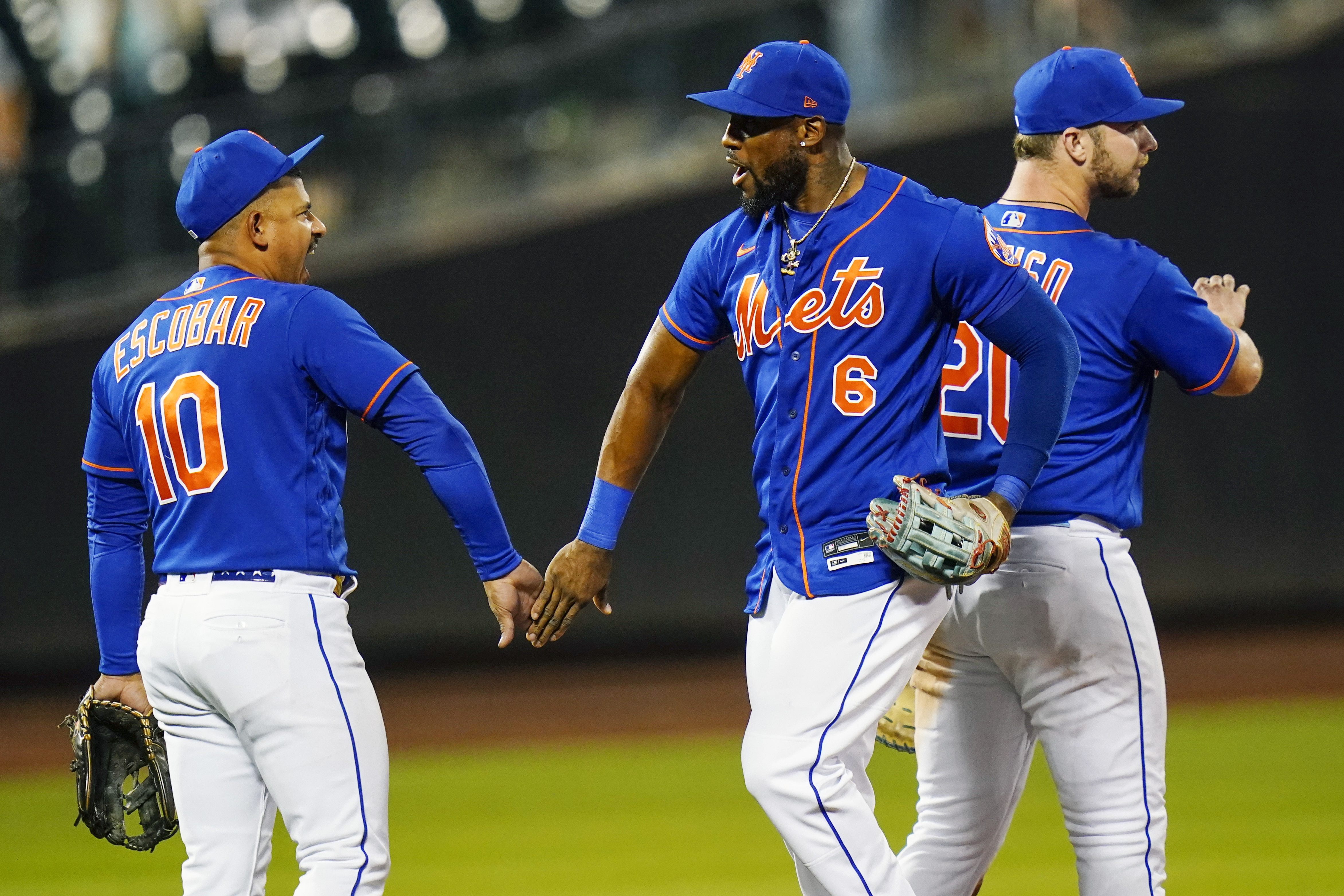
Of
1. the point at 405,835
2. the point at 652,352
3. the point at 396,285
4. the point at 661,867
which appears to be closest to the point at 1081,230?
the point at 652,352

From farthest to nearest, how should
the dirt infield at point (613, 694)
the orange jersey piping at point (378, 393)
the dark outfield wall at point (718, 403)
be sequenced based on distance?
the dark outfield wall at point (718, 403) → the dirt infield at point (613, 694) → the orange jersey piping at point (378, 393)

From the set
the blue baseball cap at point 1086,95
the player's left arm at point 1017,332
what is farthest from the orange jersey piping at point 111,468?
the blue baseball cap at point 1086,95

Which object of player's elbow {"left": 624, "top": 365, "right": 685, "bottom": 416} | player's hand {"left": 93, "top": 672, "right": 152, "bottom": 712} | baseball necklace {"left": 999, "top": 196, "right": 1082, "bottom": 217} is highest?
baseball necklace {"left": 999, "top": 196, "right": 1082, "bottom": 217}

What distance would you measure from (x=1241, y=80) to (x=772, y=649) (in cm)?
959

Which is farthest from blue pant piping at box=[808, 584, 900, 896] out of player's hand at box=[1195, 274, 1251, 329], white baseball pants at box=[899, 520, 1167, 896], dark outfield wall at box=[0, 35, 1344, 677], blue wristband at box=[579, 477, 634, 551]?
dark outfield wall at box=[0, 35, 1344, 677]

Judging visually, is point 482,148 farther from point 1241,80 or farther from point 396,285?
point 1241,80

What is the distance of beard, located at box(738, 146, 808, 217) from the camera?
3121 mm

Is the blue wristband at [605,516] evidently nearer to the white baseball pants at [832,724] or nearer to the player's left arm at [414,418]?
the player's left arm at [414,418]

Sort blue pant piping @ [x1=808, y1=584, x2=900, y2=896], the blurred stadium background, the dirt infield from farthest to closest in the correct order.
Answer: the blurred stadium background < the dirt infield < blue pant piping @ [x1=808, y1=584, x2=900, y2=896]

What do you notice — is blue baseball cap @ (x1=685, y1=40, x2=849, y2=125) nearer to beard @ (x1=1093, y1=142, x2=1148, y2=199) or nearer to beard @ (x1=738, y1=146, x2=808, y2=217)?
beard @ (x1=738, y1=146, x2=808, y2=217)

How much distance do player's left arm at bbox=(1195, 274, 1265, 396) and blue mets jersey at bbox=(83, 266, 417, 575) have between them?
1.80 meters

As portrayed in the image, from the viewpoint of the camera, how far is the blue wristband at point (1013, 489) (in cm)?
300

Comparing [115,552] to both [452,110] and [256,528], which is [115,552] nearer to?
[256,528]

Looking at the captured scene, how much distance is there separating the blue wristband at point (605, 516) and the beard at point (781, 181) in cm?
74
